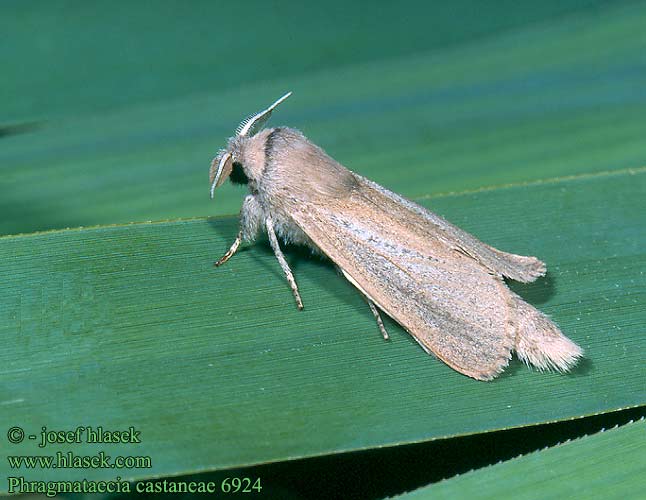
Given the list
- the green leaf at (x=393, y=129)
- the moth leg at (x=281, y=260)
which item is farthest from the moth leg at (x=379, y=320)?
the green leaf at (x=393, y=129)

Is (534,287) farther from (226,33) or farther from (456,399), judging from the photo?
(226,33)

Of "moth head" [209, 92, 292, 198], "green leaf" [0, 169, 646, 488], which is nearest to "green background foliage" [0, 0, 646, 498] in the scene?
"green leaf" [0, 169, 646, 488]

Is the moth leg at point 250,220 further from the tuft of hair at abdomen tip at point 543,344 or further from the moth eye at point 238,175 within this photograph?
the tuft of hair at abdomen tip at point 543,344

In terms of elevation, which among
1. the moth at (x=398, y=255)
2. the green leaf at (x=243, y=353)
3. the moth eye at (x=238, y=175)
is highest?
the moth at (x=398, y=255)

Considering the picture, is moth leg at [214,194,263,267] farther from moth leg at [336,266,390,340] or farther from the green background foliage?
moth leg at [336,266,390,340]

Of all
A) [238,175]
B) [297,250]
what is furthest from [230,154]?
[297,250]

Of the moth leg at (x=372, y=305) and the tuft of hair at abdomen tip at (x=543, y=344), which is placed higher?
the tuft of hair at abdomen tip at (x=543, y=344)
